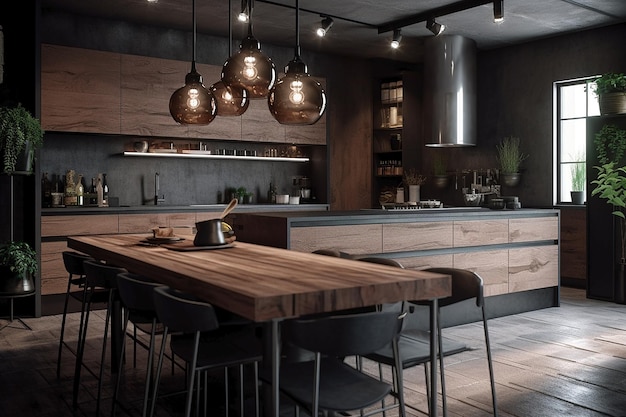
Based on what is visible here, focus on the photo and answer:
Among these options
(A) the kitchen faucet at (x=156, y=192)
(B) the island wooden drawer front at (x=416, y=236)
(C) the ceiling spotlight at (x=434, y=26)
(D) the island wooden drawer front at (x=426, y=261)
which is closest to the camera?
(B) the island wooden drawer front at (x=416, y=236)

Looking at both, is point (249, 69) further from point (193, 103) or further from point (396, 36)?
point (396, 36)

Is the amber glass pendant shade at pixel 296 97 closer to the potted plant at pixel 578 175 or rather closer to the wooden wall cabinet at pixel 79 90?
the wooden wall cabinet at pixel 79 90

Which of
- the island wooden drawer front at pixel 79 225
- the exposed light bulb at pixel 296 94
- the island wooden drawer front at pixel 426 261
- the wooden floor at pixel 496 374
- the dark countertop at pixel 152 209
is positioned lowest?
the wooden floor at pixel 496 374

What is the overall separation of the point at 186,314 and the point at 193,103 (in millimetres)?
1894

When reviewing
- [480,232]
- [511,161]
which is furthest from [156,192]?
[511,161]

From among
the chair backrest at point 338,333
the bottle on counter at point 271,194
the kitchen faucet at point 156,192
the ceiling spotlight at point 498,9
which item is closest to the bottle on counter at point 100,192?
the kitchen faucet at point 156,192

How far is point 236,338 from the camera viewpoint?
2754mm

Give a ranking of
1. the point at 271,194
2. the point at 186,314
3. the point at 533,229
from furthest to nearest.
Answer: the point at 271,194, the point at 533,229, the point at 186,314

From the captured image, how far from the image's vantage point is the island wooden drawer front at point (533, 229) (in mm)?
5688

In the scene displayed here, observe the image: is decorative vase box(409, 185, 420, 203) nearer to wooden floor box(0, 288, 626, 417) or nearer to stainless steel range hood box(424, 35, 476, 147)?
stainless steel range hood box(424, 35, 476, 147)

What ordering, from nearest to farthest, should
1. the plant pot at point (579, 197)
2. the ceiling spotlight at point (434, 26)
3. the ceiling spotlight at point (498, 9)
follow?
the ceiling spotlight at point (498, 9) < the ceiling spotlight at point (434, 26) < the plant pot at point (579, 197)

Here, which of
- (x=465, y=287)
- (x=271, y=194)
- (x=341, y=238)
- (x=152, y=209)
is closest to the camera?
(x=465, y=287)

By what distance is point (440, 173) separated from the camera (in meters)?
8.55

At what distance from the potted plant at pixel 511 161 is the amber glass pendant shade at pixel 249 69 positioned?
202 inches
